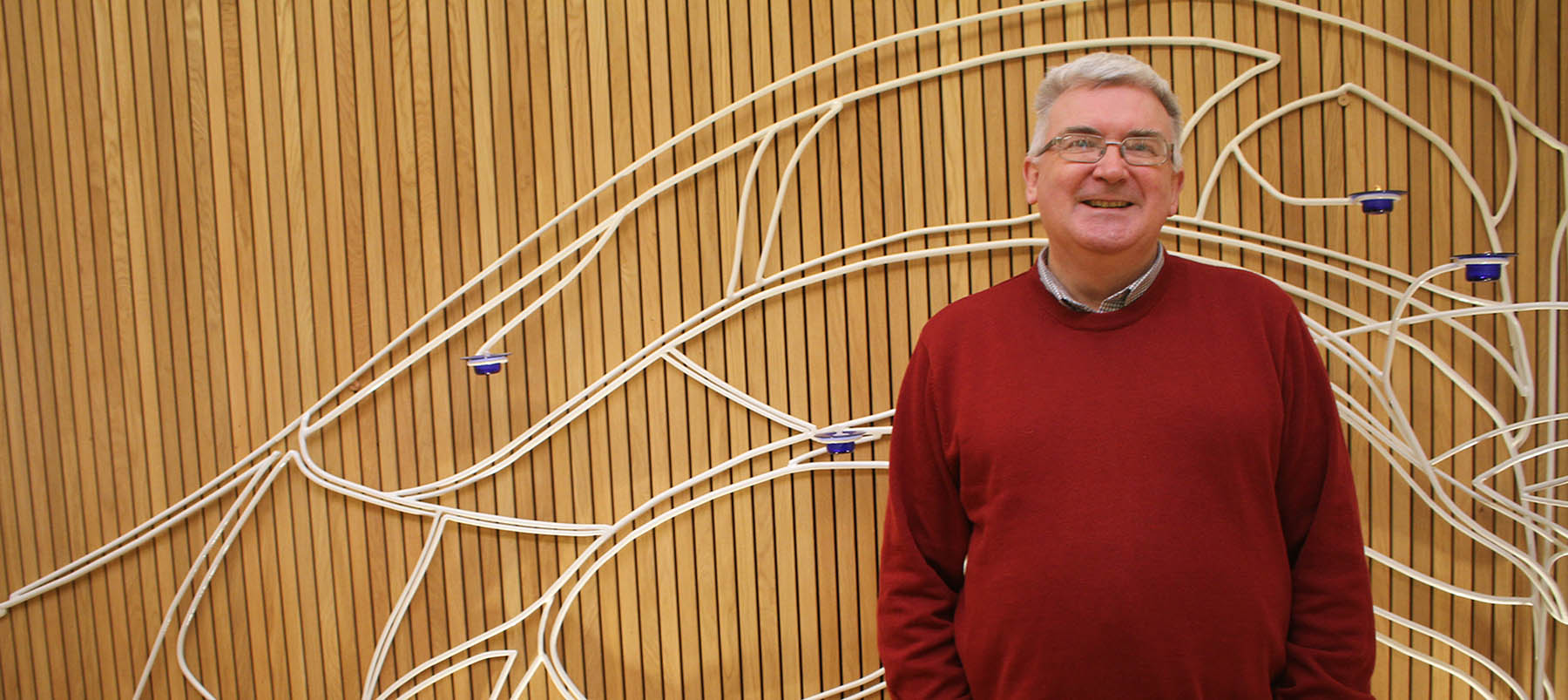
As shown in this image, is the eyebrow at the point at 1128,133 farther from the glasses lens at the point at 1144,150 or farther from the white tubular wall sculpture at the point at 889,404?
the white tubular wall sculpture at the point at 889,404

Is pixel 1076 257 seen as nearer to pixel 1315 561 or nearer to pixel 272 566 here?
pixel 1315 561

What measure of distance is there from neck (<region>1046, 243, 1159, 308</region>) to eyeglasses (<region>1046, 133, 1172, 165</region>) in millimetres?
123

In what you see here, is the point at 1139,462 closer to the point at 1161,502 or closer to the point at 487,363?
the point at 1161,502

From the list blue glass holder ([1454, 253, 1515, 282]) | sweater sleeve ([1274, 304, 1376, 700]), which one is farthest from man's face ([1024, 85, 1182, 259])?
blue glass holder ([1454, 253, 1515, 282])

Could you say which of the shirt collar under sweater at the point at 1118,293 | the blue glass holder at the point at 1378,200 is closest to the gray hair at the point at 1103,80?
the shirt collar under sweater at the point at 1118,293

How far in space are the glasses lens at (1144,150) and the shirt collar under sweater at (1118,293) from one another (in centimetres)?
12

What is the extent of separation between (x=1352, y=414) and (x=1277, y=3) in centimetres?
93

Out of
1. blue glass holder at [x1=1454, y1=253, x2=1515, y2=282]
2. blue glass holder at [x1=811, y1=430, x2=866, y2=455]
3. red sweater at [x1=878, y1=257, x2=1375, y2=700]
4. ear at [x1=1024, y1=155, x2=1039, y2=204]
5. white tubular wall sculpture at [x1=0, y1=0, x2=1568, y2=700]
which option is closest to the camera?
red sweater at [x1=878, y1=257, x2=1375, y2=700]

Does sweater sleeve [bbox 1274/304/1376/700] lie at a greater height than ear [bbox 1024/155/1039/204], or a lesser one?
lesser

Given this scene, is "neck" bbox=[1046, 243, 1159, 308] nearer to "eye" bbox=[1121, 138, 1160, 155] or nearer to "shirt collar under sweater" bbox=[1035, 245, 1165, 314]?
"shirt collar under sweater" bbox=[1035, 245, 1165, 314]

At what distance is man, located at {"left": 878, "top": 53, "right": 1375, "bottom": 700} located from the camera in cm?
123

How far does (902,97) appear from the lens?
7.15ft

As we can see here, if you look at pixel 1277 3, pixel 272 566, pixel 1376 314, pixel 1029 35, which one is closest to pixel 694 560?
pixel 272 566

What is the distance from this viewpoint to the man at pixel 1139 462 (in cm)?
123
